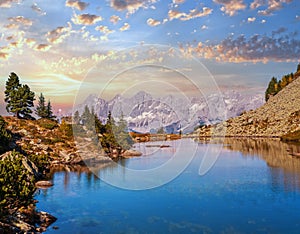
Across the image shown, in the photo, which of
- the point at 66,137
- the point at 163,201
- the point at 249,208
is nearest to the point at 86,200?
the point at 163,201

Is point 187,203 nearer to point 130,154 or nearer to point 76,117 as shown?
point 130,154

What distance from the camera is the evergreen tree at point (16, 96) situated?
396ft

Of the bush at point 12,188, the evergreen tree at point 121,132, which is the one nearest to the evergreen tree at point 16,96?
the evergreen tree at point 121,132

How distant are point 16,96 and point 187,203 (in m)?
93.0

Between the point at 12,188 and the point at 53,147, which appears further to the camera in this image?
the point at 53,147

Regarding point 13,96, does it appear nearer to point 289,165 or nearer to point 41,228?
point 41,228

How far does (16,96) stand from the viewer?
12012 cm

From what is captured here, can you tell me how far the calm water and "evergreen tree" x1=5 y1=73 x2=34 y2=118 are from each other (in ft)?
176

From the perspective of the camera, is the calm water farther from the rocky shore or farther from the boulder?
the boulder

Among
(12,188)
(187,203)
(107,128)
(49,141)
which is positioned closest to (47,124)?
(49,141)

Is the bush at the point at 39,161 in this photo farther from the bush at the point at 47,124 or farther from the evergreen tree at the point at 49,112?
the evergreen tree at the point at 49,112

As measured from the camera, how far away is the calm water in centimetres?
4191

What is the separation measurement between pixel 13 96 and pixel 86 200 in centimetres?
8001

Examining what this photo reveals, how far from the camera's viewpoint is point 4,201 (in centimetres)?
3366
